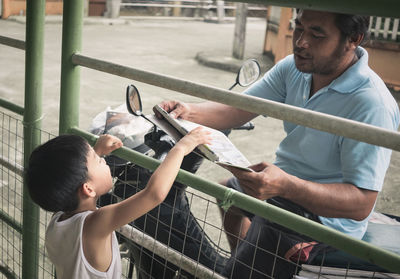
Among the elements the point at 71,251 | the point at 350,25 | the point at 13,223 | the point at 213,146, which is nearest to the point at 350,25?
the point at 350,25

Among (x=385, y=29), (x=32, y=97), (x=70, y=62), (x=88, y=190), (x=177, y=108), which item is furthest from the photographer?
(x=385, y=29)

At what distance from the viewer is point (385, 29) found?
7180mm

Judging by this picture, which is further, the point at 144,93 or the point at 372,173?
the point at 144,93

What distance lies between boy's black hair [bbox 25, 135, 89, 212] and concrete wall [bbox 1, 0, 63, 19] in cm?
1107

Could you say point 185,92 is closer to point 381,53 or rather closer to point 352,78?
point 352,78

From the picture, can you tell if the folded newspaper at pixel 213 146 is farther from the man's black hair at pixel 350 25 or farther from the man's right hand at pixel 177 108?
the man's black hair at pixel 350 25

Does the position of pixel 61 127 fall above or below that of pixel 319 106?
below

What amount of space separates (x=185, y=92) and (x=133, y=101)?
1.08 ft

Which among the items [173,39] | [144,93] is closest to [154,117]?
A: [144,93]

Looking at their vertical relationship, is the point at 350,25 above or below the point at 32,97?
above

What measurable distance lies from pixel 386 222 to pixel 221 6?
14056 millimetres

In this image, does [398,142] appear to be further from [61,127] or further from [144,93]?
[144,93]

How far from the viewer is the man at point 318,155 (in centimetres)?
141

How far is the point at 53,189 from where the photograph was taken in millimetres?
1267
